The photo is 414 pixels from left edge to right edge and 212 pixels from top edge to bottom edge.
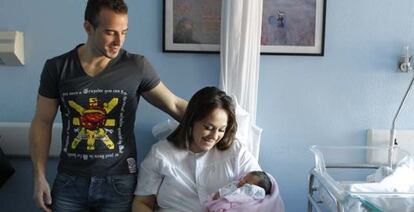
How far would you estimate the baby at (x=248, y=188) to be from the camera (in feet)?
5.00

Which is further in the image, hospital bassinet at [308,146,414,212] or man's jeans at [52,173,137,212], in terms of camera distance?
man's jeans at [52,173,137,212]

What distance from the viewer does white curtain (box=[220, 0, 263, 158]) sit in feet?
6.44

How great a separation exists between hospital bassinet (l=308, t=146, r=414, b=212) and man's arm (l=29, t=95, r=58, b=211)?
1.07 m

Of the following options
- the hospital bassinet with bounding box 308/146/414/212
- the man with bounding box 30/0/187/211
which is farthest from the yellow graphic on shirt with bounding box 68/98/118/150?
the hospital bassinet with bounding box 308/146/414/212

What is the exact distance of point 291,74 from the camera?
214 centimetres

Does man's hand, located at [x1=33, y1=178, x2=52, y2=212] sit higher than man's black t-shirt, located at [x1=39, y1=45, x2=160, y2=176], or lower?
lower

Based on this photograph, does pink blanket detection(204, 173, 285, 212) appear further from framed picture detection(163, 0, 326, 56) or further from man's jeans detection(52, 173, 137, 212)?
framed picture detection(163, 0, 326, 56)

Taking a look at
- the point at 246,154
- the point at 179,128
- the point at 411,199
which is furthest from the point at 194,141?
the point at 411,199

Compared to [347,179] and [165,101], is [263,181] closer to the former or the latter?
[165,101]

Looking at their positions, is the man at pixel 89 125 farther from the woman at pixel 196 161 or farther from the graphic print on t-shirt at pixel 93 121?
the woman at pixel 196 161

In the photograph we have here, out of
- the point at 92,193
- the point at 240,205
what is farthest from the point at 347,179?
the point at 92,193

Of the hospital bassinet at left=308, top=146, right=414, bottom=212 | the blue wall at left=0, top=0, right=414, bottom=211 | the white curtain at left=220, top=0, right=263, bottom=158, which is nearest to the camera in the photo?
the hospital bassinet at left=308, top=146, right=414, bottom=212

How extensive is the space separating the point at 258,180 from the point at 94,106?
2.26 ft

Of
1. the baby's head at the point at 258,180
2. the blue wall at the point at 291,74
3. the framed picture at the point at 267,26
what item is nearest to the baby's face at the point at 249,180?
the baby's head at the point at 258,180
